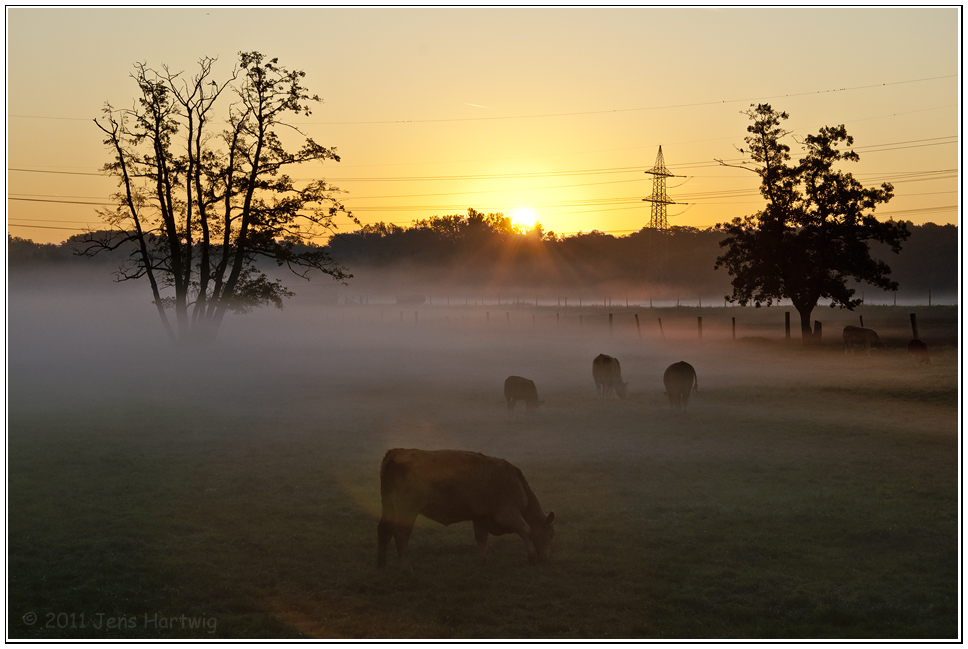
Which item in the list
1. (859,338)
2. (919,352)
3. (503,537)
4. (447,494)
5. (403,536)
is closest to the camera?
(447,494)

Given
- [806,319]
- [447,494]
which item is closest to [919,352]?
[806,319]

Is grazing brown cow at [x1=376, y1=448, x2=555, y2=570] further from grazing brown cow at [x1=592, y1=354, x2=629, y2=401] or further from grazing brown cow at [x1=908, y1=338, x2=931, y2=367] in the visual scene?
grazing brown cow at [x1=908, y1=338, x2=931, y2=367]

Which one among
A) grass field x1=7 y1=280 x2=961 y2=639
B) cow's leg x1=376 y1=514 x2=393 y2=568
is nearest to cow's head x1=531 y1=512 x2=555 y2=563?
grass field x1=7 y1=280 x2=961 y2=639

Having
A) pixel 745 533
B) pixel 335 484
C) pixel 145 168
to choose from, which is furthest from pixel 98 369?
pixel 745 533

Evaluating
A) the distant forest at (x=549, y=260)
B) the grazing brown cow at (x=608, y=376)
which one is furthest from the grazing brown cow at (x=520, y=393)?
the distant forest at (x=549, y=260)

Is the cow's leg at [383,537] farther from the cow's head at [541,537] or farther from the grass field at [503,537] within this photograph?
the cow's head at [541,537]

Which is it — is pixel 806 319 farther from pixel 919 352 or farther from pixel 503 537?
pixel 503 537

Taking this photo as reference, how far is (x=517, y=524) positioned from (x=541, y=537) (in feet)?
1.60

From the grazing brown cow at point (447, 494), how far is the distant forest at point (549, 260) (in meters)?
121

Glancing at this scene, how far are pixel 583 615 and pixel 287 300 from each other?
3876 inches

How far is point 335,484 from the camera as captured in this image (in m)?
14.2

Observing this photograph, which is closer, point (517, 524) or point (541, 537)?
point (517, 524)

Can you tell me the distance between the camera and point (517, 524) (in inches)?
384
